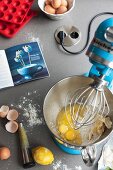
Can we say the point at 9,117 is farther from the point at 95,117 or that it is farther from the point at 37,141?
the point at 95,117

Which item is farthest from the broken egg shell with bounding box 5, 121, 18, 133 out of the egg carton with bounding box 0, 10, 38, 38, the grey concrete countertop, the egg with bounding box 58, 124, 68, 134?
the egg carton with bounding box 0, 10, 38, 38

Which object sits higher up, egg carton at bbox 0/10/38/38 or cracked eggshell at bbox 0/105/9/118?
egg carton at bbox 0/10/38/38

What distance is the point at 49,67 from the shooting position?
858mm

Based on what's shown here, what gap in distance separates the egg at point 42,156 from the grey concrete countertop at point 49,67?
2cm

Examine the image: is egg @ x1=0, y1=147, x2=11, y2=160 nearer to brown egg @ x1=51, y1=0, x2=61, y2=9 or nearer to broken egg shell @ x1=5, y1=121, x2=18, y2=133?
broken egg shell @ x1=5, y1=121, x2=18, y2=133

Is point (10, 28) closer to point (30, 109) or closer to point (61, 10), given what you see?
point (61, 10)

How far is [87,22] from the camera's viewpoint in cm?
93

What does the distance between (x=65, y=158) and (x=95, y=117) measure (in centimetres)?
12

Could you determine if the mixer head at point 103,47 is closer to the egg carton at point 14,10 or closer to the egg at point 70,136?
the egg at point 70,136

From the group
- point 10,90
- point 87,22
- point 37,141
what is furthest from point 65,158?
point 87,22

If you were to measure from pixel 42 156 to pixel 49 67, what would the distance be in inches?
10.3

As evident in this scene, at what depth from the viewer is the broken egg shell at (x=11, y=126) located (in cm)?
77

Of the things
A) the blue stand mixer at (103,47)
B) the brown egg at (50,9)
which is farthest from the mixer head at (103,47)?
the brown egg at (50,9)

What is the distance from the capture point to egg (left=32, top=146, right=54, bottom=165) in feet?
2.32
